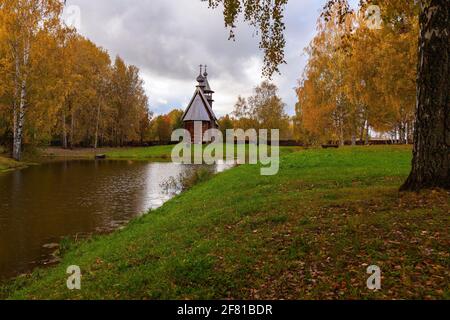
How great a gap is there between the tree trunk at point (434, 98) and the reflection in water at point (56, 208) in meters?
10.2

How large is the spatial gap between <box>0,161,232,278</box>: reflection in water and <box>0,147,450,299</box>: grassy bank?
1.48 meters

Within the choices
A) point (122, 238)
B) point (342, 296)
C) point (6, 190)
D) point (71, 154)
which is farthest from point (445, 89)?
point (71, 154)

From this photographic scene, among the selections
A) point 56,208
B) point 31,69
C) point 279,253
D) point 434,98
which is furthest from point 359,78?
point 31,69

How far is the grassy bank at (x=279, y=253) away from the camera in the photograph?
5.70 m

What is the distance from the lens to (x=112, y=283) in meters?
6.63

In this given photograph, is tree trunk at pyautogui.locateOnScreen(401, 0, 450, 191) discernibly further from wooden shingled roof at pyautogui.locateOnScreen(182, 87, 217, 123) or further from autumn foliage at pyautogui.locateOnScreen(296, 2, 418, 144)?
wooden shingled roof at pyautogui.locateOnScreen(182, 87, 217, 123)

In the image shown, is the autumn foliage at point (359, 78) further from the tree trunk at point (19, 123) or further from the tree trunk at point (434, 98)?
the tree trunk at point (19, 123)

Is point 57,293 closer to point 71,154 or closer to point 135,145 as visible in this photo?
point 71,154

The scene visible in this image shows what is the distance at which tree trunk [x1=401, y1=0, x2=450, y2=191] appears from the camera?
858cm

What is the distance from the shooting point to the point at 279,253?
6.94 m

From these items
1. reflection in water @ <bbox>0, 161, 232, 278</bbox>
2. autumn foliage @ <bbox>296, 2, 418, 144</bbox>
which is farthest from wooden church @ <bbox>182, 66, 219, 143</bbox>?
reflection in water @ <bbox>0, 161, 232, 278</bbox>

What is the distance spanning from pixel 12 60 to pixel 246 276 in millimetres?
37650

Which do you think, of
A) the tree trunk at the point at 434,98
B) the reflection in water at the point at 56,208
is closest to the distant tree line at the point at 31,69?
the reflection in water at the point at 56,208

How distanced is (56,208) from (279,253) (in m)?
13.0
